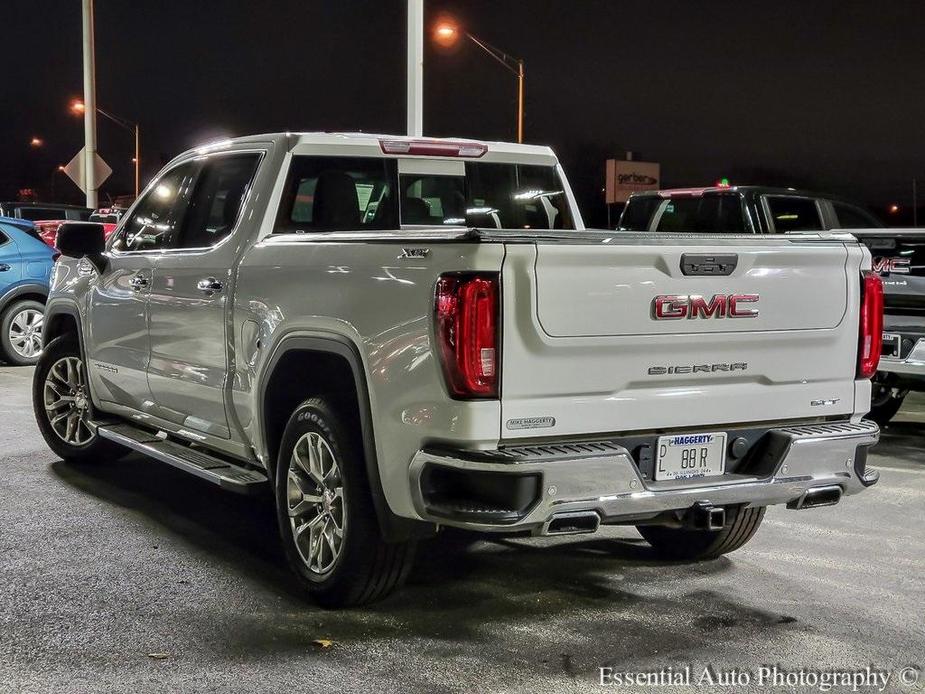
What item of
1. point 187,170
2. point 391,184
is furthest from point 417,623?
point 187,170

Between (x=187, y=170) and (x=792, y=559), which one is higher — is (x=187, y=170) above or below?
above

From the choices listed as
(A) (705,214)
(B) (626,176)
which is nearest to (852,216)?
(A) (705,214)

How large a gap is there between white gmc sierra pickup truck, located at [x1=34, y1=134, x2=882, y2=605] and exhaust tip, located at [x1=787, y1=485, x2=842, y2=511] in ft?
0.04

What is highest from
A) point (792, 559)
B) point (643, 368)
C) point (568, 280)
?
point (568, 280)

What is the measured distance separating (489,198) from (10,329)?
28.7ft

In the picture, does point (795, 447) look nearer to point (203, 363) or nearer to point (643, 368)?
point (643, 368)

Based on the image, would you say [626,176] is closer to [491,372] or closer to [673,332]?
[673,332]

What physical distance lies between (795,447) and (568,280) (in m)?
1.19

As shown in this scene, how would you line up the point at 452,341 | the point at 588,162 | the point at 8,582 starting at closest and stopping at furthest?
the point at 452,341 < the point at 8,582 < the point at 588,162

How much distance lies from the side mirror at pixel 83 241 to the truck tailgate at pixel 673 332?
3.68m

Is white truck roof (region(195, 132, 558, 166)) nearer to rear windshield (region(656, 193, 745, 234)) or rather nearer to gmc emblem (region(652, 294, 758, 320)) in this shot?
gmc emblem (region(652, 294, 758, 320))

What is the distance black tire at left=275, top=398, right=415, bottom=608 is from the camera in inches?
183

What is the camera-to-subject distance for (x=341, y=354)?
4641mm

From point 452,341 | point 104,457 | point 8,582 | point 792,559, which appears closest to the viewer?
point 452,341
